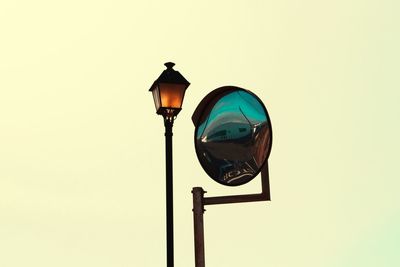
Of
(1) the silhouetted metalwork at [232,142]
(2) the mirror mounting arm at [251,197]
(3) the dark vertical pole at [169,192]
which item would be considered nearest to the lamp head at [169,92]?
(3) the dark vertical pole at [169,192]

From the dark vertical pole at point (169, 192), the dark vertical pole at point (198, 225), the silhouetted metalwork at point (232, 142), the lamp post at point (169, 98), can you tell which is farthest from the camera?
the lamp post at point (169, 98)

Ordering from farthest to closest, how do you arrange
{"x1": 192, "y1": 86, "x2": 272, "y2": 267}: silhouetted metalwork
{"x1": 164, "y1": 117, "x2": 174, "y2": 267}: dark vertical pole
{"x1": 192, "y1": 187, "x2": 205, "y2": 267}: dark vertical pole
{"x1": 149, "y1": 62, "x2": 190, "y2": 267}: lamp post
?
1. {"x1": 149, "y1": 62, "x2": 190, "y2": 267}: lamp post
2. {"x1": 164, "y1": 117, "x2": 174, "y2": 267}: dark vertical pole
3. {"x1": 192, "y1": 86, "x2": 272, "y2": 267}: silhouetted metalwork
4. {"x1": 192, "y1": 187, "x2": 205, "y2": 267}: dark vertical pole

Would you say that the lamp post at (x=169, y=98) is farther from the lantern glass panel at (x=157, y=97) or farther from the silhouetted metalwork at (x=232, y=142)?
the silhouetted metalwork at (x=232, y=142)

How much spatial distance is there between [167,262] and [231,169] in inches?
117

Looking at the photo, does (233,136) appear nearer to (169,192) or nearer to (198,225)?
(198,225)

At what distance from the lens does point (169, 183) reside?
7.36 meters

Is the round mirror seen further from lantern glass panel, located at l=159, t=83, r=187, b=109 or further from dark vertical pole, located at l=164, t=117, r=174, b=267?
lantern glass panel, located at l=159, t=83, r=187, b=109

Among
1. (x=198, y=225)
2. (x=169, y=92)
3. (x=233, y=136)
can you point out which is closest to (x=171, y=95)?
(x=169, y=92)

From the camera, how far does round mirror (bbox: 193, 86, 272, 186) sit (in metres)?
4.50

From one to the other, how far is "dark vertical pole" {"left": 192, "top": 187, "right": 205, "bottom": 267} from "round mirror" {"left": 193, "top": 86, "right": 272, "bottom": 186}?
0.19 meters

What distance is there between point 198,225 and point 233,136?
0.79 metres

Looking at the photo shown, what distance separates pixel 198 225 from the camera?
4395mm

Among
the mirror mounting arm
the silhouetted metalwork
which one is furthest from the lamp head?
the mirror mounting arm

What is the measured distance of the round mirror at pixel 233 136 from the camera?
450 cm
